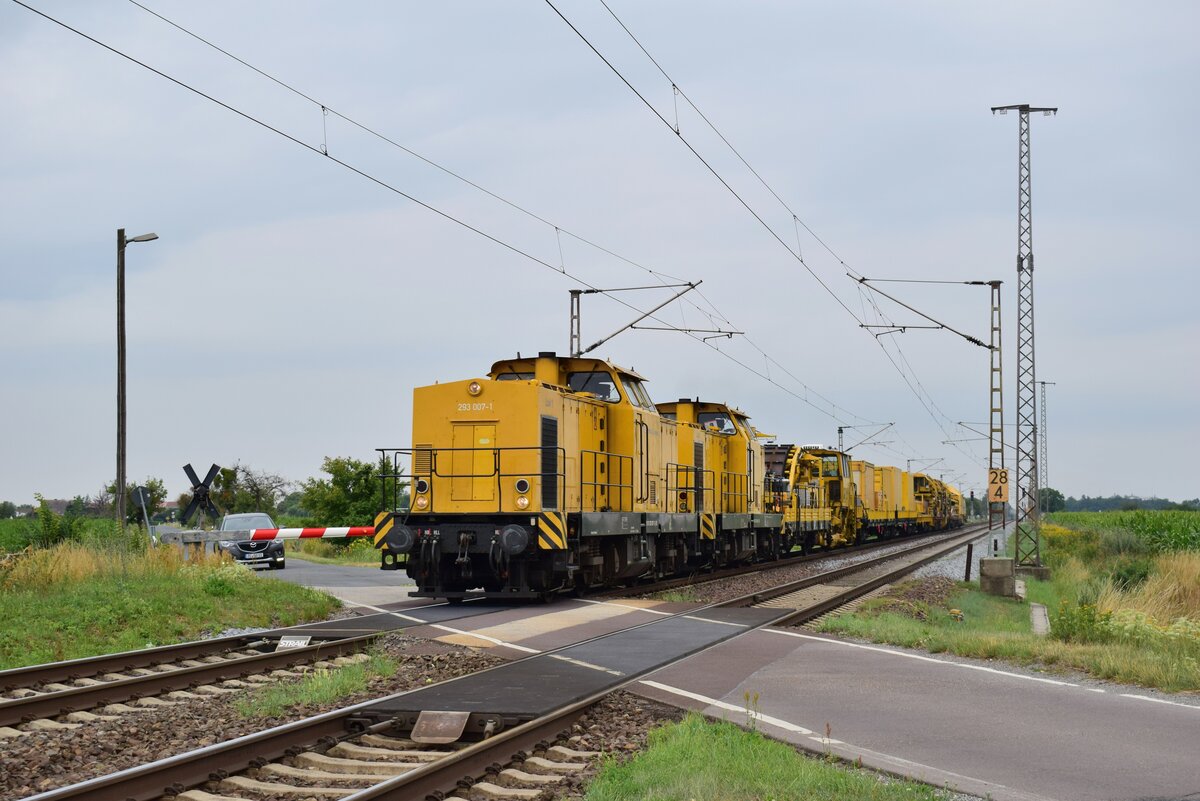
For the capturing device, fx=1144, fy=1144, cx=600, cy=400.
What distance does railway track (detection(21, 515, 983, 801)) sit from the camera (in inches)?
268

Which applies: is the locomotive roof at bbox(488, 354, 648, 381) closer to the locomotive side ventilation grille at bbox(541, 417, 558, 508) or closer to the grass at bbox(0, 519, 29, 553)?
the locomotive side ventilation grille at bbox(541, 417, 558, 508)

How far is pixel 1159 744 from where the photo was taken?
26.5 feet

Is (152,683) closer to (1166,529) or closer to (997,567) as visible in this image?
(997,567)

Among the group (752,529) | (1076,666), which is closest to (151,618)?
(1076,666)

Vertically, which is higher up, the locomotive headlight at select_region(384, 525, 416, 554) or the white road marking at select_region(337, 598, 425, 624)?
the locomotive headlight at select_region(384, 525, 416, 554)

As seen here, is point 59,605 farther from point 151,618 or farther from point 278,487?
point 278,487

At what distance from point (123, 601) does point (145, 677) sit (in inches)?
213

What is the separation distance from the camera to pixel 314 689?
32.9ft

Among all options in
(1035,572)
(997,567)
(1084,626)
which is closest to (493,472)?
(1084,626)

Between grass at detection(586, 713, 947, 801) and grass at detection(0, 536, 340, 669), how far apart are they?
27.3 feet

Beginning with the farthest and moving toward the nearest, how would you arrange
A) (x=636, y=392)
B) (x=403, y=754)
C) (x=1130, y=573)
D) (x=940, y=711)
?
(x=1130, y=573), (x=636, y=392), (x=940, y=711), (x=403, y=754)

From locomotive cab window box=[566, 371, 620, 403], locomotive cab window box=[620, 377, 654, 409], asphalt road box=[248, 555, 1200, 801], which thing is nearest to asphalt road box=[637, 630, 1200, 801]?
asphalt road box=[248, 555, 1200, 801]

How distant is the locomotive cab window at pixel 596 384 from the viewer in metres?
20.4

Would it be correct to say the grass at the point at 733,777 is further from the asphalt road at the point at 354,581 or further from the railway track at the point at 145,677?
the asphalt road at the point at 354,581
